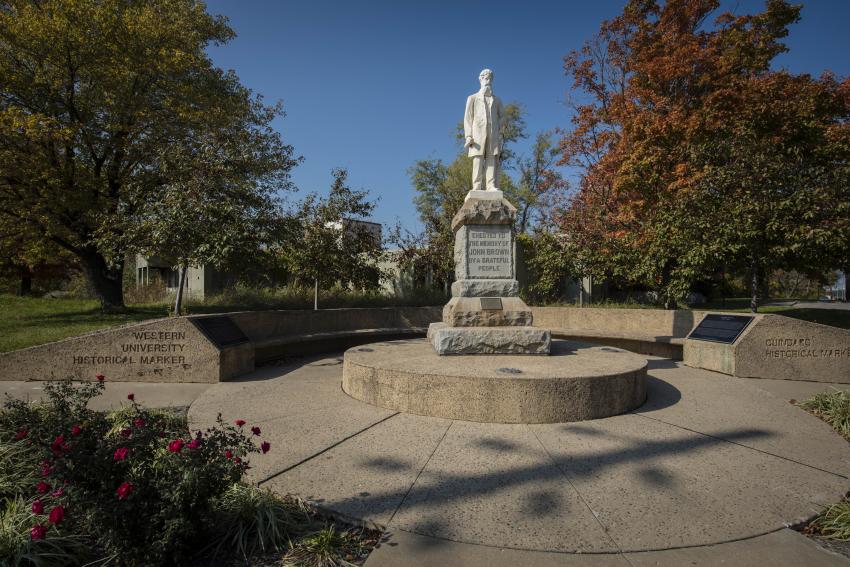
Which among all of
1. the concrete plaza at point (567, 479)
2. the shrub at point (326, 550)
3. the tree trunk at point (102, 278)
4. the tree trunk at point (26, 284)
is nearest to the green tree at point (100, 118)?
the tree trunk at point (102, 278)

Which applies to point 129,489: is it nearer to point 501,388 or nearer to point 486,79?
point 501,388

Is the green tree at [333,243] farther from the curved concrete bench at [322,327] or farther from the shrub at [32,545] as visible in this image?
the shrub at [32,545]

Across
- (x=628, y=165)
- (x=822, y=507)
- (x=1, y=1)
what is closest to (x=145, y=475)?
(x=822, y=507)

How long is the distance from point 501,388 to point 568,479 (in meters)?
1.41

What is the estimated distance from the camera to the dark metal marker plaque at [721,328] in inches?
307

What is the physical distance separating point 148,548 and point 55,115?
14211 millimetres

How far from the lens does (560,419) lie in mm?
4879

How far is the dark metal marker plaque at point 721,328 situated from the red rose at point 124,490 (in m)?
8.64

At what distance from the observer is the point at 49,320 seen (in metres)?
11.2

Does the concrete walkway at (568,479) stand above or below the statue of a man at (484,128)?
below

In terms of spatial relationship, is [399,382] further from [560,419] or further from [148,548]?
[148,548]

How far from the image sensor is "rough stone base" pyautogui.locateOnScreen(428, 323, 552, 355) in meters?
6.75

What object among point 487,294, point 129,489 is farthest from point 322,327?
point 129,489

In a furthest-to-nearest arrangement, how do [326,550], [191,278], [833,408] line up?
[191,278]
[833,408]
[326,550]
